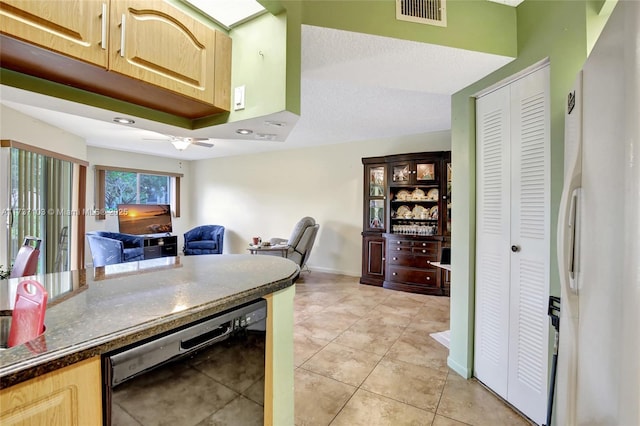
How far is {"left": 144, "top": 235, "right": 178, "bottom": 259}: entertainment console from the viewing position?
18.2 feet

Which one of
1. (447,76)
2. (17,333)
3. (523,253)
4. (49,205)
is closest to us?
(17,333)

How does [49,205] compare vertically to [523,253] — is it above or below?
above

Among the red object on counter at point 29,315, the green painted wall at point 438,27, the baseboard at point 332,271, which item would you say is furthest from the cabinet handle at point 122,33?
the baseboard at point 332,271

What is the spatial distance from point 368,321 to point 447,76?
7.83 ft

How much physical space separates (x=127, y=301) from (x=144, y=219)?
18.6ft

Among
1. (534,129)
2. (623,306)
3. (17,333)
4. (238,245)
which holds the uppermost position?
(534,129)

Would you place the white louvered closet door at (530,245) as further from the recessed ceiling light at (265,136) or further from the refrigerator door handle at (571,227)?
the recessed ceiling light at (265,136)

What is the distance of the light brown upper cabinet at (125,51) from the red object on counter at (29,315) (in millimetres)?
776

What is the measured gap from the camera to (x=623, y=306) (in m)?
0.61

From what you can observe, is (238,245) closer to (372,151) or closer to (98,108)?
(372,151)

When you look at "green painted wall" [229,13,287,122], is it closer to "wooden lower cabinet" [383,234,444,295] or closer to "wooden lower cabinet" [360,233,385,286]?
"wooden lower cabinet" [383,234,444,295]

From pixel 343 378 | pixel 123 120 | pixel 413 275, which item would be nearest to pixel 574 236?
pixel 343 378

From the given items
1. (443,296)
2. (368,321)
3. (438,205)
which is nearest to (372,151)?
(438,205)

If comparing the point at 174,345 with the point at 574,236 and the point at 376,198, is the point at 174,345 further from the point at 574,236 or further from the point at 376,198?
the point at 376,198
